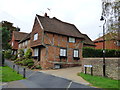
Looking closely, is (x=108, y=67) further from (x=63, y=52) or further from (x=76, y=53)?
(x=76, y=53)

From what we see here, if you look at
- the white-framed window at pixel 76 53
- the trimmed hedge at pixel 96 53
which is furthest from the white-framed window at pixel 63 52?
the trimmed hedge at pixel 96 53

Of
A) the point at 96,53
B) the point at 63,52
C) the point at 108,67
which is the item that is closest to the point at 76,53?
the point at 63,52

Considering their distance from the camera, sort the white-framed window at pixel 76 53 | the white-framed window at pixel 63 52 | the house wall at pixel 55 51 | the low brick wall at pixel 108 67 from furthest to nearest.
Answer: the white-framed window at pixel 76 53 → the white-framed window at pixel 63 52 → the house wall at pixel 55 51 → the low brick wall at pixel 108 67

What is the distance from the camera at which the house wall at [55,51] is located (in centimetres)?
1975

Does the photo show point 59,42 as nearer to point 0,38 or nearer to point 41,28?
point 41,28

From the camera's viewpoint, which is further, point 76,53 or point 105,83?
point 76,53

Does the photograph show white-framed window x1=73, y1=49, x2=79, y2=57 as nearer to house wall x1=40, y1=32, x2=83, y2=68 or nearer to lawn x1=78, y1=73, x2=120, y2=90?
house wall x1=40, y1=32, x2=83, y2=68

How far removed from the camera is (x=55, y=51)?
2062cm

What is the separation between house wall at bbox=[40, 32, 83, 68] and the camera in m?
19.8

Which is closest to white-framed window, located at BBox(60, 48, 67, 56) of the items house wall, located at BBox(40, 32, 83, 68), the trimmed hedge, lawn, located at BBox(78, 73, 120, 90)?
house wall, located at BBox(40, 32, 83, 68)

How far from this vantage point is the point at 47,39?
20.1 m

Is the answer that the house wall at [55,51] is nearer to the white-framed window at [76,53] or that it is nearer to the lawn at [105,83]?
the white-framed window at [76,53]

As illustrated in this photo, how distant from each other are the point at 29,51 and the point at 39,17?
6971mm

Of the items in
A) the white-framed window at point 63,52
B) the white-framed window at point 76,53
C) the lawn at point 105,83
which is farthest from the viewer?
the white-framed window at point 76,53
